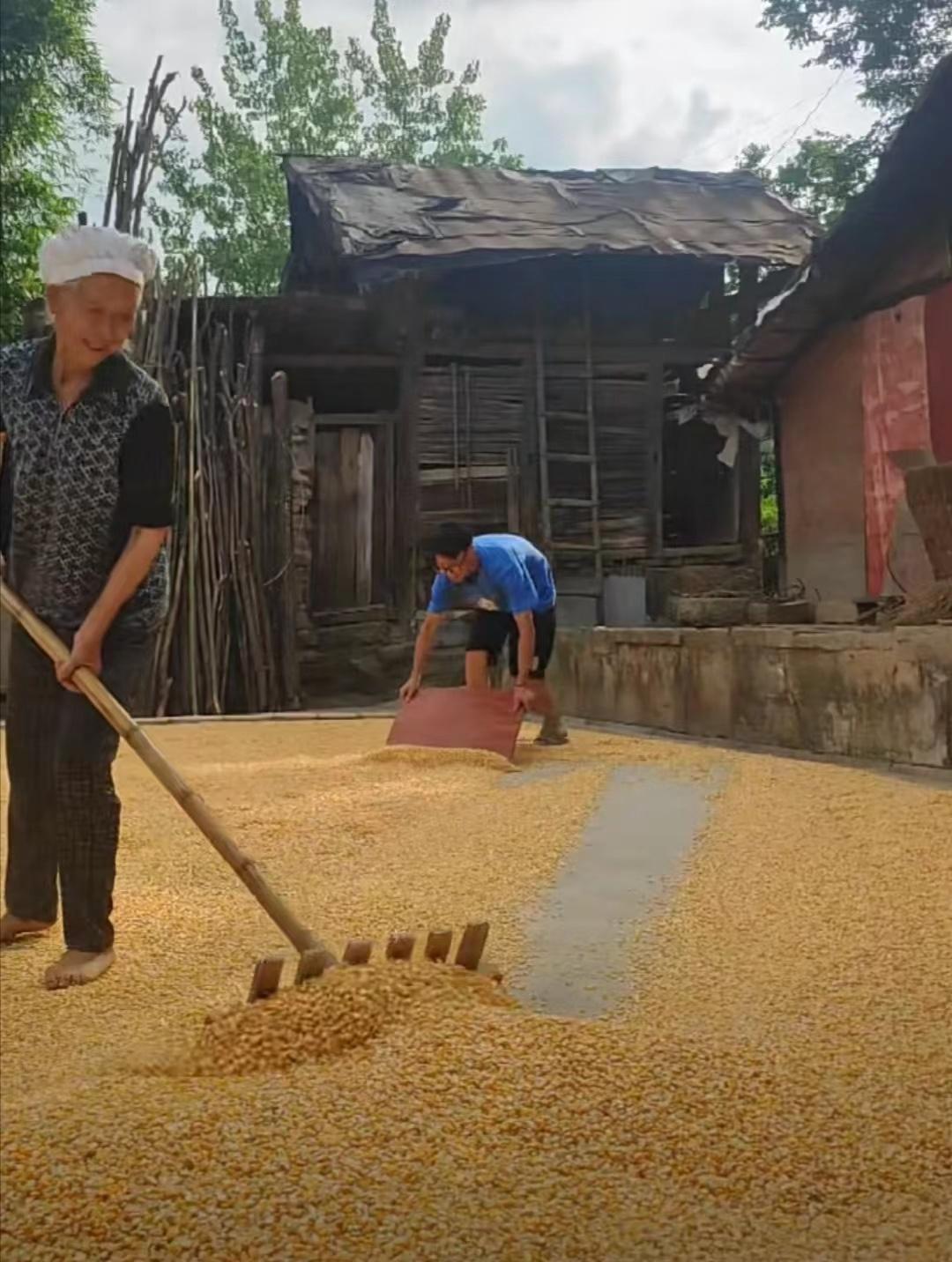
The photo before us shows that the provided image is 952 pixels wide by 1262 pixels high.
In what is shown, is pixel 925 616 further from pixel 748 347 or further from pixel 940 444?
pixel 748 347

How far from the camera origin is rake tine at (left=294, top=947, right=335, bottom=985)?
98cm

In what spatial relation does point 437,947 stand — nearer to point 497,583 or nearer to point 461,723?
point 461,723

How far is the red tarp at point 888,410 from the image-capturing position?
480cm

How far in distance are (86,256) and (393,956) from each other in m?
0.58

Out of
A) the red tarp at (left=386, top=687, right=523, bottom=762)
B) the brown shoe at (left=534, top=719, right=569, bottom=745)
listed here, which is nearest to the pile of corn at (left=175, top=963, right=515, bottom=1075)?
the red tarp at (left=386, top=687, right=523, bottom=762)

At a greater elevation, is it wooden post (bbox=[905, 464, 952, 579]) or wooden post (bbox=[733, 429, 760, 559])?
wooden post (bbox=[733, 429, 760, 559])

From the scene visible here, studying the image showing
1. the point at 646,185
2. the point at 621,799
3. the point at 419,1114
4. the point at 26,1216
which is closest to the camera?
the point at 26,1216

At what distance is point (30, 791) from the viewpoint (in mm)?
1284

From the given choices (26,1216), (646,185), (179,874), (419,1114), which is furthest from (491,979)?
(646,185)

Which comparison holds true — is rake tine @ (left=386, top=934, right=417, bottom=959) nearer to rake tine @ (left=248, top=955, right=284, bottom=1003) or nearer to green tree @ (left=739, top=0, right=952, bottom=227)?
rake tine @ (left=248, top=955, right=284, bottom=1003)

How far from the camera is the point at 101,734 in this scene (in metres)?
1.29

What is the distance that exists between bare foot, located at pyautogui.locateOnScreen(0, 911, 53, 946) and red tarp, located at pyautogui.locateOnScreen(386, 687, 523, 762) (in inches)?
57.0

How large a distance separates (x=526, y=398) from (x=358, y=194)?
1302mm

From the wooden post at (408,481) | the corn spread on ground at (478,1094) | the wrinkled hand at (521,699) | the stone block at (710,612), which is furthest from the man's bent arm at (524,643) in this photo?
the wooden post at (408,481)
